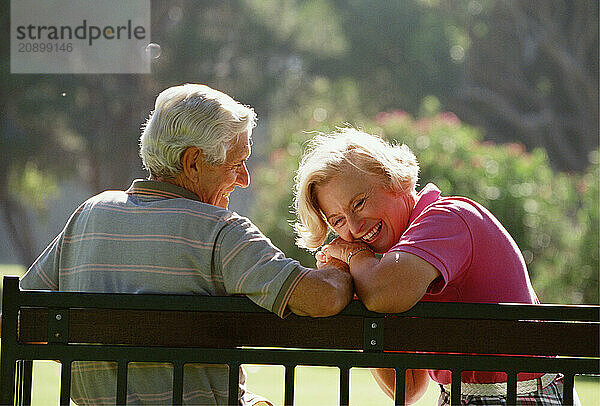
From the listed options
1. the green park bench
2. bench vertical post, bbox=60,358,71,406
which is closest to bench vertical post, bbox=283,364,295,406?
the green park bench

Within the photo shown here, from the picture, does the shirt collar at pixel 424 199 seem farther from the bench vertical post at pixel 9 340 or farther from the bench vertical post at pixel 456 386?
the bench vertical post at pixel 9 340

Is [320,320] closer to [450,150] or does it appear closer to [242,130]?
[242,130]

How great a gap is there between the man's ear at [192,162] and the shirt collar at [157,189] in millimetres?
44

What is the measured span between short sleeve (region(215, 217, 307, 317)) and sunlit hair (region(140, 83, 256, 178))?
229 mm

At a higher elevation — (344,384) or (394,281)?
(394,281)

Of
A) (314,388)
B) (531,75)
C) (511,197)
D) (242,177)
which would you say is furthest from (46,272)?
(531,75)

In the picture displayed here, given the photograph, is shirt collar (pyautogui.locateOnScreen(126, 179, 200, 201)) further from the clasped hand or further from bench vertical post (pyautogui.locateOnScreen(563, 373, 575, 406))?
bench vertical post (pyautogui.locateOnScreen(563, 373, 575, 406))

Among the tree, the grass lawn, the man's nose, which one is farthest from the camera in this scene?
the tree

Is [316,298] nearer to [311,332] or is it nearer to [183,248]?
[311,332]

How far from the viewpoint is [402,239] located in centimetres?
167

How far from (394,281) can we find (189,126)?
54 centimetres

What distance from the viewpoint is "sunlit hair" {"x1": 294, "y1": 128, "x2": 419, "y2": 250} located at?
72.6 inches

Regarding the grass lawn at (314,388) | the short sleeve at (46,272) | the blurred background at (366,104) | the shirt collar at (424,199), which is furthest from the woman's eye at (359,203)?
the blurred background at (366,104)

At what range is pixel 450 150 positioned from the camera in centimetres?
768
